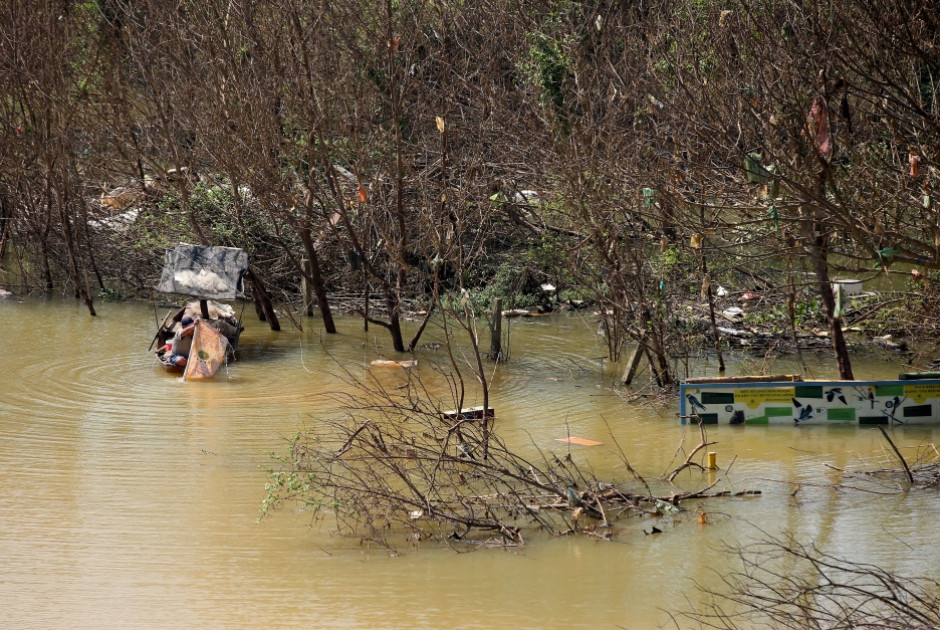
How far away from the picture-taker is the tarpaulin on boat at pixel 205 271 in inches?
504

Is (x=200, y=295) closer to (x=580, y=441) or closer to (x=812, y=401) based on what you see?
(x=580, y=441)

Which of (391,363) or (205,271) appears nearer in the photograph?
(391,363)

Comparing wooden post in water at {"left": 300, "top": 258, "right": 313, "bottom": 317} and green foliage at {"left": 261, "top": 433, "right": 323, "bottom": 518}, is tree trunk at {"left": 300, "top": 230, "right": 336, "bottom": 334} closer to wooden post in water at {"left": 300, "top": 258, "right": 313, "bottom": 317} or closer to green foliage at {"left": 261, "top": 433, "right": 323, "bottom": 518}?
wooden post in water at {"left": 300, "top": 258, "right": 313, "bottom": 317}

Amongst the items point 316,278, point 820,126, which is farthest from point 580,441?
point 316,278

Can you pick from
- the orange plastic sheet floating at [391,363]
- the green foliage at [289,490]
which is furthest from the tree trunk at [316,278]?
the green foliage at [289,490]

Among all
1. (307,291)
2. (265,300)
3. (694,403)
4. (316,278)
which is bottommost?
(694,403)

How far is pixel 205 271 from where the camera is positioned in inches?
508

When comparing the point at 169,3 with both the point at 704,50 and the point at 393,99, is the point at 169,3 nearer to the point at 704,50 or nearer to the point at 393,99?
the point at 393,99

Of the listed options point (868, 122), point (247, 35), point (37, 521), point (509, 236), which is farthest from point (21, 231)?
point (868, 122)

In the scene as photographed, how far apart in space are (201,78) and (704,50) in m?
6.48

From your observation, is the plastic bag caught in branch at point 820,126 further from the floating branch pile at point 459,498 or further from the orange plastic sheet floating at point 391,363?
the orange plastic sheet floating at point 391,363

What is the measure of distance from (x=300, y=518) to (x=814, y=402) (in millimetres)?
4919

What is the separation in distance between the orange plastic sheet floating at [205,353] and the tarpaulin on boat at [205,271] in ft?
1.69

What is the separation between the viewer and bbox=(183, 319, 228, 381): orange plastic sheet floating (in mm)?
12117
